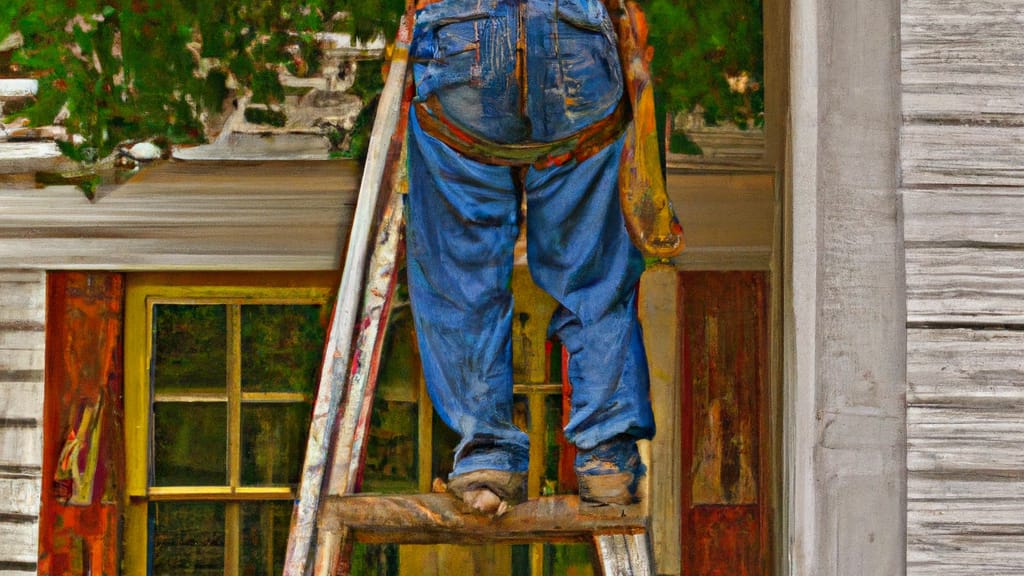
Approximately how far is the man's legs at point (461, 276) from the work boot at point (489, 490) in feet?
0.23

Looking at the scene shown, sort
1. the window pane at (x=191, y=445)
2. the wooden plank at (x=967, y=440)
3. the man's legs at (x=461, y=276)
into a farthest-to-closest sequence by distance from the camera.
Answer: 1. the window pane at (x=191, y=445)
2. the man's legs at (x=461, y=276)
3. the wooden plank at (x=967, y=440)

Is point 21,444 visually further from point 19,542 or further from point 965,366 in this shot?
point 965,366

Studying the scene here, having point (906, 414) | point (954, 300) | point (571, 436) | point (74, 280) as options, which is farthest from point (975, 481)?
point (74, 280)

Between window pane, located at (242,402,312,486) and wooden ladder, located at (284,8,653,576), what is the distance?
2.8 inches

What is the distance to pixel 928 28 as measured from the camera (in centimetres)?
328

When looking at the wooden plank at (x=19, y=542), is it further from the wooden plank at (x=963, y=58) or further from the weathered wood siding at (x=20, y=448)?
the wooden plank at (x=963, y=58)

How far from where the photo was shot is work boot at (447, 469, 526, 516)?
3.25 m

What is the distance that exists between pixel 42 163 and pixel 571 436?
1515mm

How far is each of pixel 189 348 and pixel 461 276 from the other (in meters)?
0.73

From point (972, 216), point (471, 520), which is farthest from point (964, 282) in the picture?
point (471, 520)

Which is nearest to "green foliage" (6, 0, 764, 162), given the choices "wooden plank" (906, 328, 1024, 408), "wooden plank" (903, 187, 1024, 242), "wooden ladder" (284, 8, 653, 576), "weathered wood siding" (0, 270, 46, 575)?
"wooden ladder" (284, 8, 653, 576)

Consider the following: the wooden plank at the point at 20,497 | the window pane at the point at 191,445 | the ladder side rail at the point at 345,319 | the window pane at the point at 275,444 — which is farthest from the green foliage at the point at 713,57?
the wooden plank at the point at 20,497

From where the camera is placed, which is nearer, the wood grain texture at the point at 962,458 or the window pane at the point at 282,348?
the wood grain texture at the point at 962,458

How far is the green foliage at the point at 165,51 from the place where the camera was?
3.43 meters
